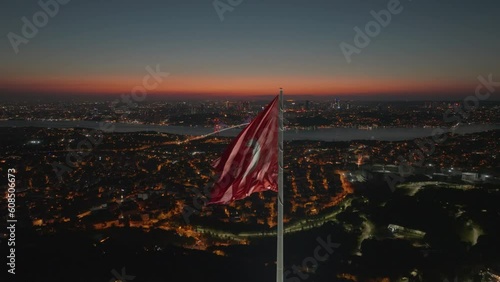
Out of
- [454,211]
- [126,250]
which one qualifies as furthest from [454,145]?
[126,250]

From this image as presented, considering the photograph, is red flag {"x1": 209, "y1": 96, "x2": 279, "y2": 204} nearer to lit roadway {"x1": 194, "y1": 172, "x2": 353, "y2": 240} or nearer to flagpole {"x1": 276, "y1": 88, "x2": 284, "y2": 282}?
flagpole {"x1": 276, "y1": 88, "x2": 284, "y2": 282}

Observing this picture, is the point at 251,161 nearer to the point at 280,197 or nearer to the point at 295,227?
the point at 280,197

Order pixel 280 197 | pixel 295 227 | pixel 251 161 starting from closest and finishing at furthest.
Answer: pixel 280 197, pixel 251 161, pixel 295 227

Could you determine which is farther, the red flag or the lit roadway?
the lit roadway

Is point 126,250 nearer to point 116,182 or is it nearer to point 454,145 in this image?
point 116,182

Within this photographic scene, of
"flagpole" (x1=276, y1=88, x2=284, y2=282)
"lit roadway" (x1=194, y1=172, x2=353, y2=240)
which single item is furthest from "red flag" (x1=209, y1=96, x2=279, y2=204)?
"lit roadway" (x1=194, y1=172, x2=353, y2=240)

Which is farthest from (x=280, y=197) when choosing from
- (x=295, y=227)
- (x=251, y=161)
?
(x=295, y=227)

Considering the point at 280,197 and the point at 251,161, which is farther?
the point at 251,161

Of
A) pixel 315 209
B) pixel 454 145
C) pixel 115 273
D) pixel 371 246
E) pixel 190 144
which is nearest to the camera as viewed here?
pixel 115 273

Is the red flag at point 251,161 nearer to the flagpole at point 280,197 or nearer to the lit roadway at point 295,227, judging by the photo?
the flagpole at point 280,197
